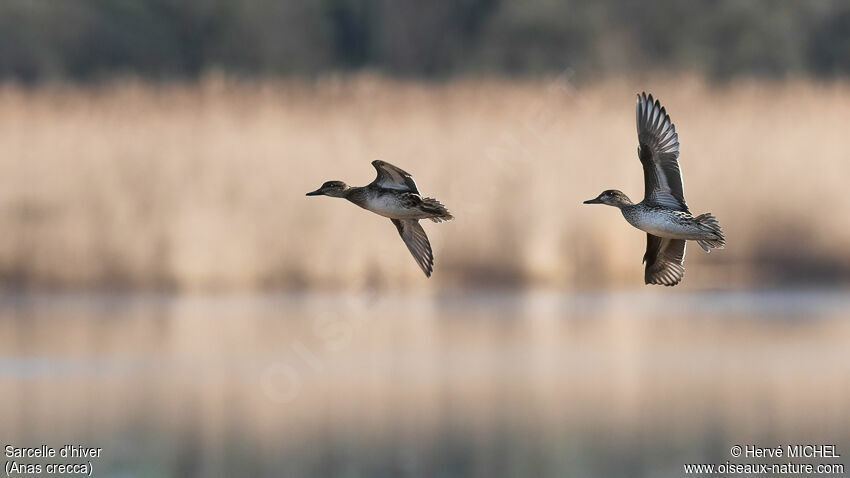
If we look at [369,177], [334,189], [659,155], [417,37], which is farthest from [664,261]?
[417,37]

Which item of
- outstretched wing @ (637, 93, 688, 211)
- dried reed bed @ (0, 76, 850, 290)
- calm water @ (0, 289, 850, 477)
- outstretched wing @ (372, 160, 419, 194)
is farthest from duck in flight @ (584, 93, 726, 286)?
dried reed bed @ (0, 76, 850, 290)

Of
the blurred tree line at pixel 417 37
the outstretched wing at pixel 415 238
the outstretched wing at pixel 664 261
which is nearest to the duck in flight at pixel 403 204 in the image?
the outstretched wing at pixel 415 238

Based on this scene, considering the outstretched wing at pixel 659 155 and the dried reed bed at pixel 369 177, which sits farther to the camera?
the dried reed bed at pixel 369 177

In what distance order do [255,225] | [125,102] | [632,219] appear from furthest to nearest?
1. [125,102]
2. [255,225]
3. [632,219]

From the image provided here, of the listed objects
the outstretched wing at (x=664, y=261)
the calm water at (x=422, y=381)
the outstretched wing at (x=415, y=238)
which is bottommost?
the calm water at (x=422, y=381)

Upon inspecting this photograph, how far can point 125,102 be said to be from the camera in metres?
14.0

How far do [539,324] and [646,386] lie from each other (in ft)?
6.52

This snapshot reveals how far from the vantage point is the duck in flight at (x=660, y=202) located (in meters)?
5.83

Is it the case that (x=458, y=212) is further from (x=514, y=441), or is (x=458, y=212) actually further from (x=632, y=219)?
(x=632, y=219)

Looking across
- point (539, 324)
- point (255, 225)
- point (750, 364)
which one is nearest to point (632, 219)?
point (750, 364)

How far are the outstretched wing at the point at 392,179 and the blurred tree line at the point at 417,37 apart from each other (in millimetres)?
16988

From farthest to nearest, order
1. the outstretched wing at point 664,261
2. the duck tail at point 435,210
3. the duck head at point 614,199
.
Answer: the duck head at point 614,199
the outstretched wing at point 664,261
the duck tail at point 435,210

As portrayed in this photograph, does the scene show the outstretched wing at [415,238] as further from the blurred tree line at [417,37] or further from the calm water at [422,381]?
the blurred tree line at [417,37]

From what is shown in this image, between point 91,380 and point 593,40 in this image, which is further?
point 593,40
